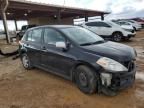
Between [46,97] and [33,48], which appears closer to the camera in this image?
[46,97]

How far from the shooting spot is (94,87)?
4.70 m

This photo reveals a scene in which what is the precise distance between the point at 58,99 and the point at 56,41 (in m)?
1.70

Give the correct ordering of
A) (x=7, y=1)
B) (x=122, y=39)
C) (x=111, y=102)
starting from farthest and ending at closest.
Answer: (x=7, y=1) < (x=122, y=39) < (x=111, y=102)

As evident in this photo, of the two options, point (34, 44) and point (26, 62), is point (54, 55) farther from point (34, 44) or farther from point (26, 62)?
point (26, 62)

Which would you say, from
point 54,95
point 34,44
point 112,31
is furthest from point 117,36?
point 54,95

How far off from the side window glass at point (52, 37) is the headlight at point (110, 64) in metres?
1.44

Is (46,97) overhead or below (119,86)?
below

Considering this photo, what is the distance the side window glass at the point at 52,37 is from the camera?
5.70 metres

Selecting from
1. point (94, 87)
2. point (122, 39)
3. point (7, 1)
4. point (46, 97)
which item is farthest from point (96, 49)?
point (7, 1)

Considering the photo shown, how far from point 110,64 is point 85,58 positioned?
0.64 m

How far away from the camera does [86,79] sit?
4.84 m

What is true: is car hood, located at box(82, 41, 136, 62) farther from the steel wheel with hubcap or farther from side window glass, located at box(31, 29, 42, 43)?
the steel wheel with hubcap

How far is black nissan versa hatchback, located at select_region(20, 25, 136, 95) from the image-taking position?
452 cm

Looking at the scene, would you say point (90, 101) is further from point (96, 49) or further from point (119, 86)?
point (96, 49)
